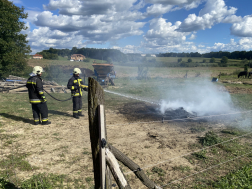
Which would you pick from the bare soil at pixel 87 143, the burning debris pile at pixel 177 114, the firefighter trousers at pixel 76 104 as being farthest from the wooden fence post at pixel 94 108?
the burning debris pile at pixel 177 114

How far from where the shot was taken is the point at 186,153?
16.6 ft

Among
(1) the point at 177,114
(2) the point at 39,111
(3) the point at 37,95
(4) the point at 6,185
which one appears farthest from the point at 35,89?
(1) the point at 177,114

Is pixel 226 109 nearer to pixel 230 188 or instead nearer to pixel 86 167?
pixel 230 188

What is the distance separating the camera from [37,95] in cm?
673

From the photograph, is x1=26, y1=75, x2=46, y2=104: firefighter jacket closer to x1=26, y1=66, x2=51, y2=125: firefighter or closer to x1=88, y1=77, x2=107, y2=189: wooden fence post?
x1=26, y1=66, x2=51, y2=125: firefighter

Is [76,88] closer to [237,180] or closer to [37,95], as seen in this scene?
[37,95]

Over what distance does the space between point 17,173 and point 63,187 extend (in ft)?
3.89

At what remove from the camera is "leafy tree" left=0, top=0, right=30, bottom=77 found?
16.5 m

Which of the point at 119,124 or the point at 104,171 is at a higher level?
the point at 104,171

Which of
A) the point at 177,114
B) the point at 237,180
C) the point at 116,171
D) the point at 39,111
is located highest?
the point at 116,171

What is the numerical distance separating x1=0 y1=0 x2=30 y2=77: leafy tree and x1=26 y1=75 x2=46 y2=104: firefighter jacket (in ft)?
42.7

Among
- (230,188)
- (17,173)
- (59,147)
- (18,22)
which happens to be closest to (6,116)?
(59,147)

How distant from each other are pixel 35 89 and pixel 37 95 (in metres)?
0.24

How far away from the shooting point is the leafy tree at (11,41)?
649 inches
